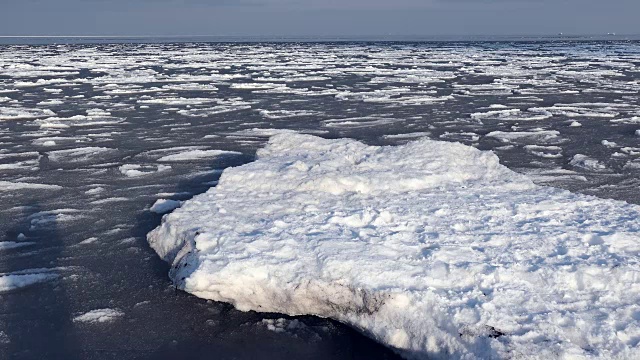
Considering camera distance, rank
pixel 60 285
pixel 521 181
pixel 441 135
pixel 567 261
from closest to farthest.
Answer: pixel 567 261
pixel 60 285
pixel 521 181
pixel 441 135

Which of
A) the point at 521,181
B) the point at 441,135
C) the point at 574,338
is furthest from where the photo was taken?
the point at 441,135

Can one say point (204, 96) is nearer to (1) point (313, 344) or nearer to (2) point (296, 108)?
(2) point (296, 108)

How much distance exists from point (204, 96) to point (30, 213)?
7268mm

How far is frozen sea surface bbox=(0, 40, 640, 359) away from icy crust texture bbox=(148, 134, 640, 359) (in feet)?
0.55

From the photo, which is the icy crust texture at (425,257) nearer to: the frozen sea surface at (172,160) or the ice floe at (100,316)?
the frozen sea surface at (172,160)

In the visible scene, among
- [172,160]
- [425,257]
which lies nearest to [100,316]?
[425,257]

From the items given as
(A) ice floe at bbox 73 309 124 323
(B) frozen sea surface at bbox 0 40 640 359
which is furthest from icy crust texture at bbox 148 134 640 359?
(A) ice floe at bbox 73 309 124 323

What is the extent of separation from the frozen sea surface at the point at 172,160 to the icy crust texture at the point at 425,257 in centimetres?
17

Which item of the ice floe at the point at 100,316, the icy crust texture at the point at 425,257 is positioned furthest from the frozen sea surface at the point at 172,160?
the icy crust texture at the point at 425,257

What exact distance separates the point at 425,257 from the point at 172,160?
347cm

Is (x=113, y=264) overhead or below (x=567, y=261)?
below

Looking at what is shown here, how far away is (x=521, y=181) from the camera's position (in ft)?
13.2

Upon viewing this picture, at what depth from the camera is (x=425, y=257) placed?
2814 millimetres

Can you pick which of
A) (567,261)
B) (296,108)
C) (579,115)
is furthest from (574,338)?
(296,108)
